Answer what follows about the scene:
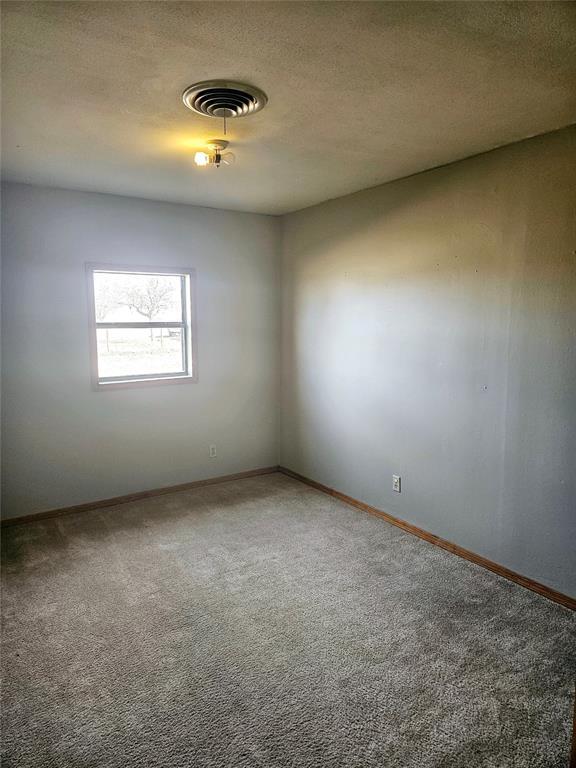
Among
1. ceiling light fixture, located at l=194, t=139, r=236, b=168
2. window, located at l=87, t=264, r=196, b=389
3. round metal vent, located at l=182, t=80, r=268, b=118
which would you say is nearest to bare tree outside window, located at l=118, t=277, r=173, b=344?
window, located at l=87, t=264, r=196, b=389

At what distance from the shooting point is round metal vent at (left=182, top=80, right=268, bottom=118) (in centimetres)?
216

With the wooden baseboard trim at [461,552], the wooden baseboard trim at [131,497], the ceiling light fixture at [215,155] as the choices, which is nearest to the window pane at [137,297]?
the wooden baseboard trim at [131,497]

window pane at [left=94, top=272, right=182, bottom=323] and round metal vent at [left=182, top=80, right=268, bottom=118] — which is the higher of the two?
round metal vent at [left=182, top=80, right=268, bottom=118]

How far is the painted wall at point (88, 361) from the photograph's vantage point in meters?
3.91

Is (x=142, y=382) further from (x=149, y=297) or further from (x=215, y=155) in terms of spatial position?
(x=215, y=155)

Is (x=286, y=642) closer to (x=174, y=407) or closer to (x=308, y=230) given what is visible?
(x=174, y=407)

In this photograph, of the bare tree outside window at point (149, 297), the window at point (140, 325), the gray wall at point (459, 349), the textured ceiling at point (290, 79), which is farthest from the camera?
the bare tree outside window at point (149, 297)

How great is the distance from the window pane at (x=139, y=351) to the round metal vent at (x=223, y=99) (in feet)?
7.80

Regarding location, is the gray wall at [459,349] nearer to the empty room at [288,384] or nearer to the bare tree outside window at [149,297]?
the empty room at [288,384]

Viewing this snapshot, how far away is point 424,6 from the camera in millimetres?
1613

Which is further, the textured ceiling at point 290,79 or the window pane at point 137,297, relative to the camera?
the window pane at point 137,297

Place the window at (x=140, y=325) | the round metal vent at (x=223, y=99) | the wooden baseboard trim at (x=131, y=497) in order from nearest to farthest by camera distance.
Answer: the round metal vent at (x=223, y=99), the wooden baseboard trim at (x=131, y=497), the window at (x=140, y=325)

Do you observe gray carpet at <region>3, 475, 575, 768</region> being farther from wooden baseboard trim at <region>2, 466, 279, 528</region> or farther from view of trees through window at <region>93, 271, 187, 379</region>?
view of trees through window at <region>93, 271, 187, 379</region>

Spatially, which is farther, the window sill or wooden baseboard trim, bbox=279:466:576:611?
the window sill
